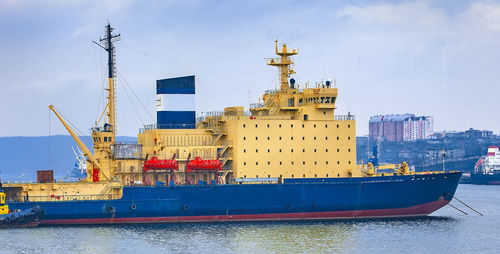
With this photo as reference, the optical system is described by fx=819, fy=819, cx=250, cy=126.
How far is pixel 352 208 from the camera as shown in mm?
44094

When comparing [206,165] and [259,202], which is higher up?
[206,165]

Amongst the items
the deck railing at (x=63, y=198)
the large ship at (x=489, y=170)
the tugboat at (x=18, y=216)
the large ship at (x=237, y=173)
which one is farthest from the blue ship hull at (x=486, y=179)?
the tugboat at (x=18, y=216)

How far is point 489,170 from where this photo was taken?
117500mm

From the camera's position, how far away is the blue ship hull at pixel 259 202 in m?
42.2

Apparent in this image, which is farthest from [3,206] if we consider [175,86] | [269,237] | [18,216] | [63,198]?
[269,237]

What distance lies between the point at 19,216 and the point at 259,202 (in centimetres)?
1225

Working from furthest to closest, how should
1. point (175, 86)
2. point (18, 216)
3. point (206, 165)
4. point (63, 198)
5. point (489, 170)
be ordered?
point (489, 170) → point (175, 86) → point (206, 165) → point (63, 198) → point (18, 216)

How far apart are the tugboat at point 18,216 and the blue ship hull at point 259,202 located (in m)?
0.36

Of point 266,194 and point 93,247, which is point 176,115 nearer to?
point 266,194

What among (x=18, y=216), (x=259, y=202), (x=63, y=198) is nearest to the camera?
(x=18, y=216)

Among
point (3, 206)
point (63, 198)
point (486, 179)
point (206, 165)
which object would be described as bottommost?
point (486, 179)

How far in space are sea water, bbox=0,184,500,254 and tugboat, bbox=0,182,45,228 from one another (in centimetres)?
64

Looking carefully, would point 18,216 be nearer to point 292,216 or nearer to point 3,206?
point 3,206

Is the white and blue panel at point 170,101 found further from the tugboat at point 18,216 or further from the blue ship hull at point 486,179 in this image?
the blue ship hull at point 486,179
